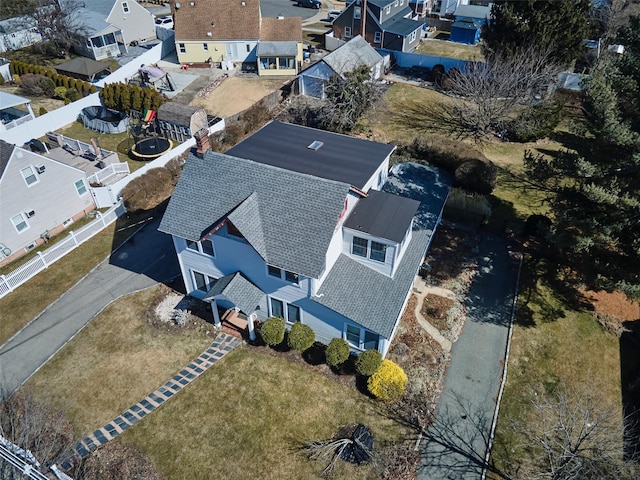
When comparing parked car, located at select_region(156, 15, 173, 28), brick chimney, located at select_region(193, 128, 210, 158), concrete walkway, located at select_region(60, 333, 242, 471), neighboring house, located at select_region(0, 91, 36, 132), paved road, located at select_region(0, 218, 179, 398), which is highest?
brick chimney, located at select_region(193, 128, 210, 158)

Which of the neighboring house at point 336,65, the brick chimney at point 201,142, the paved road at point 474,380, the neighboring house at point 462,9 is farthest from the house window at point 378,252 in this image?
the neighboring house at point 462,9

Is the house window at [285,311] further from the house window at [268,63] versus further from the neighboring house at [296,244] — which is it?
the house window at [268,63]

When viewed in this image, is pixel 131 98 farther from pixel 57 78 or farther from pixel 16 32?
pixel 16 32

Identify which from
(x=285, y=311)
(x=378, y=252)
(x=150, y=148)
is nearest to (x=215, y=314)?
(x=285, y=311)

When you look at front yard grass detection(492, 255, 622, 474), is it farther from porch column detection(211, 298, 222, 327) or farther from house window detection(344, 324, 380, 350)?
porch column detection(211, 298, 222, 327)

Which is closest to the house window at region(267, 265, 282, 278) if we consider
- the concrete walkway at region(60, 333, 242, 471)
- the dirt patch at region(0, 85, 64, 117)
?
the concrete walkway at region(60, 333, 242, 471)

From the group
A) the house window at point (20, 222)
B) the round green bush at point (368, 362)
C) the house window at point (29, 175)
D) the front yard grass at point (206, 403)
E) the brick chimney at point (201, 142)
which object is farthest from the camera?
the house window at point (20, 222)

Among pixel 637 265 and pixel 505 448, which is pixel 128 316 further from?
pixel 637 265
